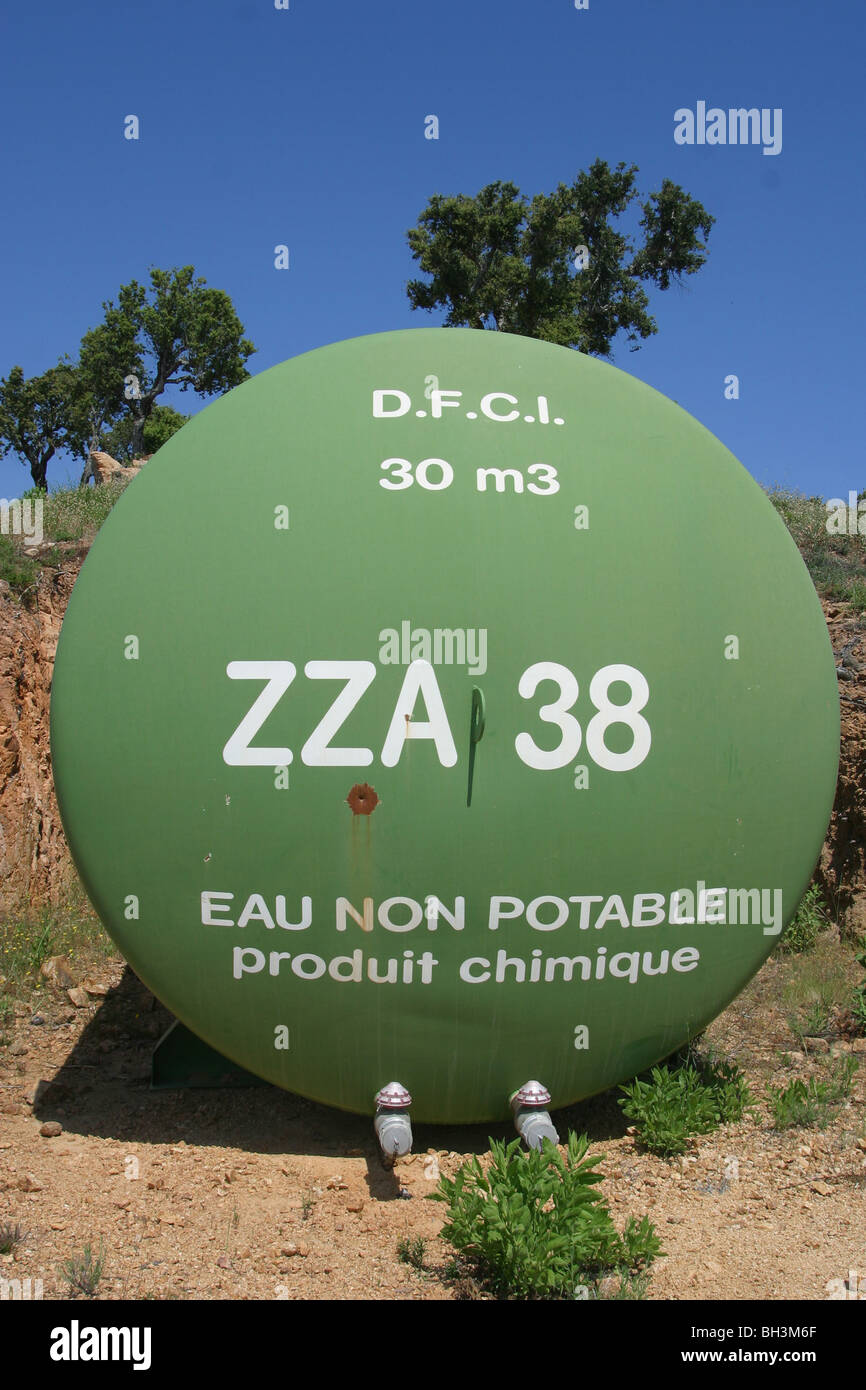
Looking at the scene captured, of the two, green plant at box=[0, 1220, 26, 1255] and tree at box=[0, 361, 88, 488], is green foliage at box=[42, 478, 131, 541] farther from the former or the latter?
tree at box=[0, 361, 88, 488]

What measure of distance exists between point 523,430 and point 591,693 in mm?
1010

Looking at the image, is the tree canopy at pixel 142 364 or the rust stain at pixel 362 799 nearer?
the rust stain at pixel 362 799

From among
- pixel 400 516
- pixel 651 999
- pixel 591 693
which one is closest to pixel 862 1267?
pixel 651 999

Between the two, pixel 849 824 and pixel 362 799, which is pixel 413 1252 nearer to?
pixel 362 799

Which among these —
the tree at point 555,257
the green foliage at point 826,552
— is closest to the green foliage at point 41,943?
the green foliage at point 826,552

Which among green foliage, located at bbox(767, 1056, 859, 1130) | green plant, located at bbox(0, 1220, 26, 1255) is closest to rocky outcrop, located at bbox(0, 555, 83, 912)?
green plant, located at bbox(0, 1220, 26, 1255)

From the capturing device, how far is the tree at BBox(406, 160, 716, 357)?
23.6 metres

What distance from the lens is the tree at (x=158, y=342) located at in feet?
97.6

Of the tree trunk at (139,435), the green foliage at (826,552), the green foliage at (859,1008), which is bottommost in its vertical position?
the green foliage at (859,1008)

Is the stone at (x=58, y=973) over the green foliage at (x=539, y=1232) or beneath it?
over

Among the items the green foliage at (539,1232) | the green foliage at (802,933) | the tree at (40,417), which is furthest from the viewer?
the tree at (40,417)

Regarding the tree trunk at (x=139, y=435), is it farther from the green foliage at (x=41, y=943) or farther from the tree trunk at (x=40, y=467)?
the green foliage at (x=41, y=943)

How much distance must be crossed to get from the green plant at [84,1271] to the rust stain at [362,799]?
1606 mm

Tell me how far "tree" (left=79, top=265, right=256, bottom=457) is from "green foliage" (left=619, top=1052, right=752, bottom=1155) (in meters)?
28.1
